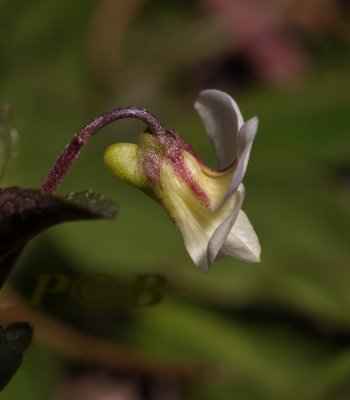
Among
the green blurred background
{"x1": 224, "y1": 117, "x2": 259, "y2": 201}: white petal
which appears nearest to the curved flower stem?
{"x1": 224, "y1": 117, "x2": 259, "y2": 201}: white petal

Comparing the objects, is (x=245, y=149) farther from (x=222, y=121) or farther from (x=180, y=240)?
(x=180, y=240)

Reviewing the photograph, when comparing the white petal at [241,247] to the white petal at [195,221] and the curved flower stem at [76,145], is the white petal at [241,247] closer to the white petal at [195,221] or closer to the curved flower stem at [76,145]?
the white petal at [195,221]

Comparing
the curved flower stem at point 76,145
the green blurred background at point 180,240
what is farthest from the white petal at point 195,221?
the green blurred background at point 180,240

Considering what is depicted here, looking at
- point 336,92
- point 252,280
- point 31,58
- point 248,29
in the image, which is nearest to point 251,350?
point 252,280

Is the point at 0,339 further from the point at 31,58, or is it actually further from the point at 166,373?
the point at 31,58

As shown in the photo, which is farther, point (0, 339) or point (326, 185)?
point (326, 185)
